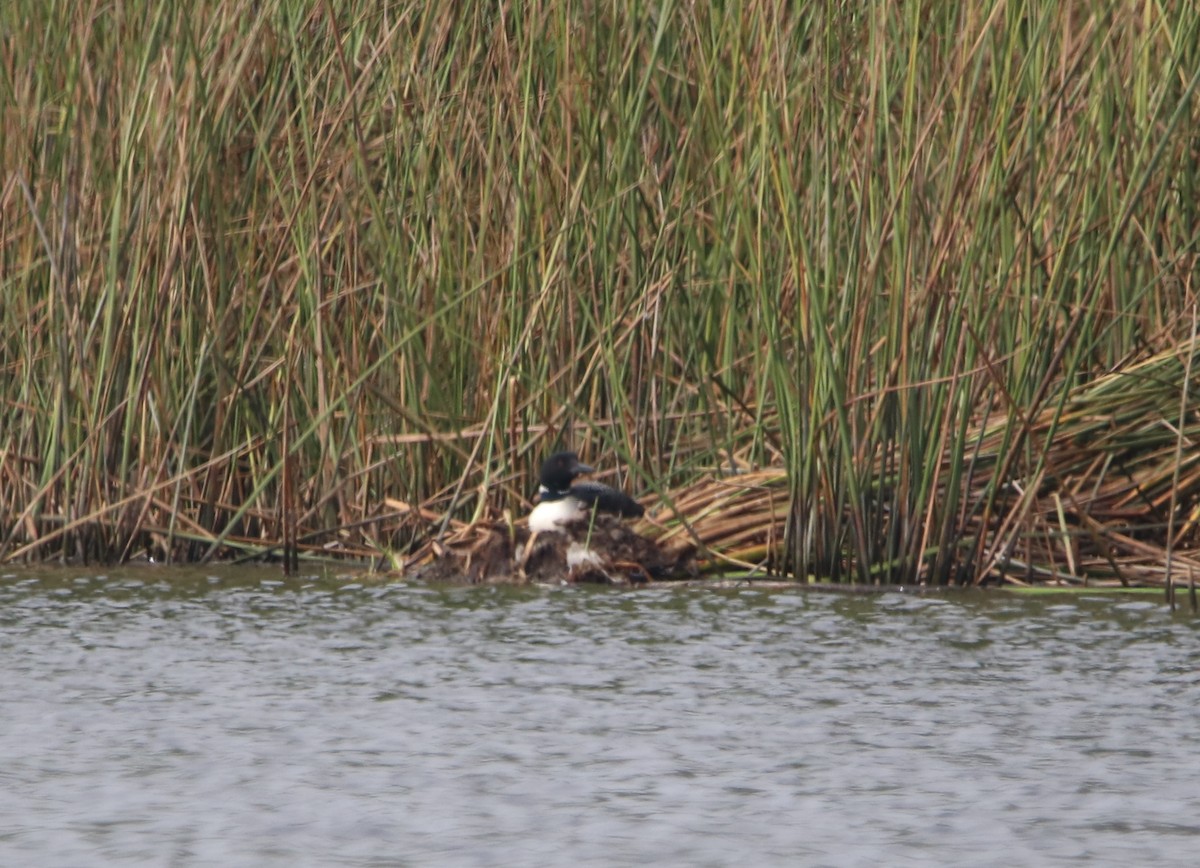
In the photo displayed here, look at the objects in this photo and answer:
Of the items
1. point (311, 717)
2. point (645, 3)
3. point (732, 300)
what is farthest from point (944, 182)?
point (311, 717)

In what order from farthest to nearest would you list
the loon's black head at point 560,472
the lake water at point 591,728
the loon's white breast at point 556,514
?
the loon's black head at point 560,472
the loon's white breast at point 556,514
the lake water at point 591,728

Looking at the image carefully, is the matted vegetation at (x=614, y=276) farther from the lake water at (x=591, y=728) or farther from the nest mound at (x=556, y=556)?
the lake water at (x=591, y=728)

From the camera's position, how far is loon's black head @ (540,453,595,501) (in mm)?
7109

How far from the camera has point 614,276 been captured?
7602mm

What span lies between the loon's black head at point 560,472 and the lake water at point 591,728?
33 centimetres

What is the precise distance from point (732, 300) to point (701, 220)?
426 mm

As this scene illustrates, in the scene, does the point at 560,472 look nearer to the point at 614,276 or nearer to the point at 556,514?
the point at 556,514

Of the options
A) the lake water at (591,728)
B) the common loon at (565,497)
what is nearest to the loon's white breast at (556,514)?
the common loon at (565,497)

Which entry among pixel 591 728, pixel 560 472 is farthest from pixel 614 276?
pixel 591 728

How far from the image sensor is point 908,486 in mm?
6691

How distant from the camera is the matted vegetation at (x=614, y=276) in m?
6.68

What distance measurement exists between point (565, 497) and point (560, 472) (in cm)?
8

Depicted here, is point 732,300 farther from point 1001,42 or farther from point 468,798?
point 468,798

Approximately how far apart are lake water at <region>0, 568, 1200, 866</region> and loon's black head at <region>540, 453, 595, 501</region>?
0.33 m
